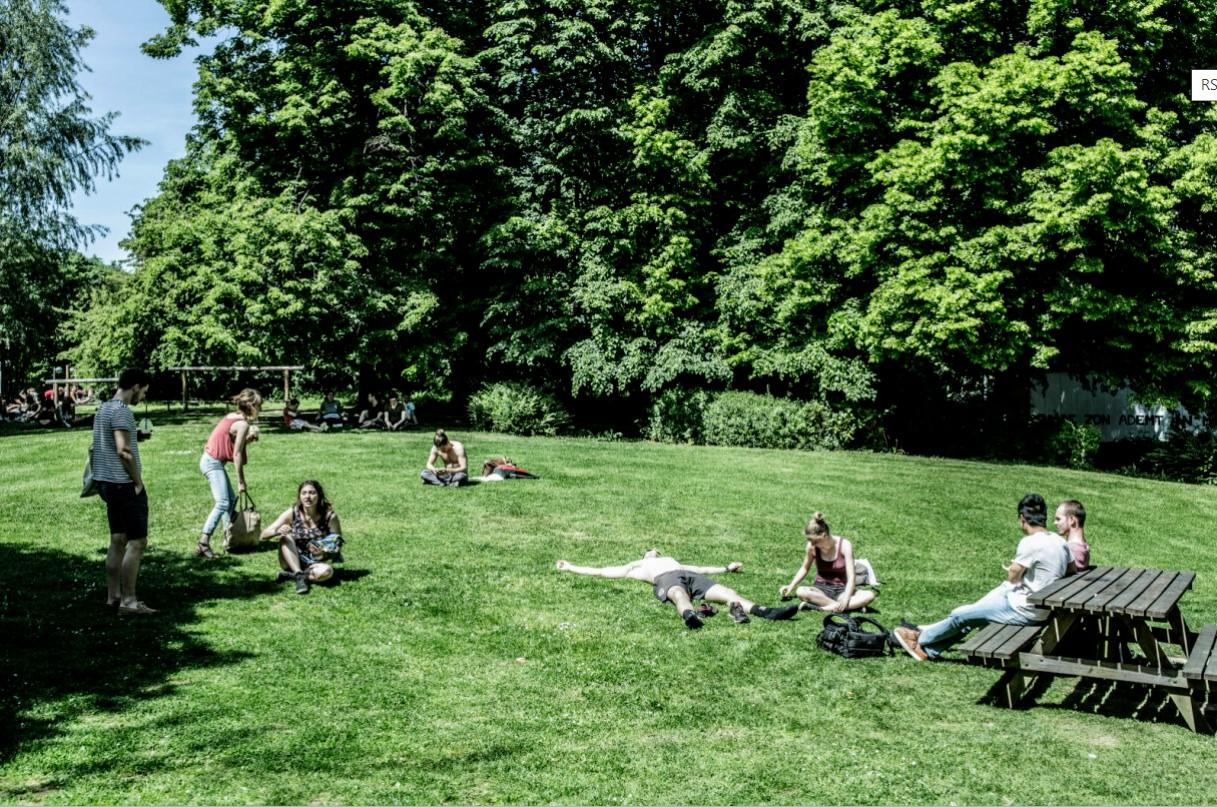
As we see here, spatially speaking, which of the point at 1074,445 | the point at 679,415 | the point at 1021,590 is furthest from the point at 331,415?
the point at 1021,590

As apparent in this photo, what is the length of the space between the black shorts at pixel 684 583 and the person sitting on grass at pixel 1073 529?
380cm

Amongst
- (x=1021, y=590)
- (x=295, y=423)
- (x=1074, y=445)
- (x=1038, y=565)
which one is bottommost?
(x=1021, y=590)

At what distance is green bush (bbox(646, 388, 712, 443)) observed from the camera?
31.9m

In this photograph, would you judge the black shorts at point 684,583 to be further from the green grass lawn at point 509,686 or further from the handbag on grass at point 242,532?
the handbag on grass at point 242,532

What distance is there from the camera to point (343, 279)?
31.1 m

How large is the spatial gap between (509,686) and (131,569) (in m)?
4.45

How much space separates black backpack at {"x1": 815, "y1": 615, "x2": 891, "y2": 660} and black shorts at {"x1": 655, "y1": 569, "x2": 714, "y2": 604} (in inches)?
73.8

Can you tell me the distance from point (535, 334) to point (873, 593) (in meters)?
23.0

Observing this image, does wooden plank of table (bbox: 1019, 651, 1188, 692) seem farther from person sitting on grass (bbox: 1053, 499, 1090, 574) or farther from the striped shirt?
the striped shirt

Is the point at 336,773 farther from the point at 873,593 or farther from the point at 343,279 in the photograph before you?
the point at 343,279

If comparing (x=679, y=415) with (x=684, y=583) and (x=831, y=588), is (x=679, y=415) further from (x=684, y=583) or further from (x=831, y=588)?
(x=831, y=588)

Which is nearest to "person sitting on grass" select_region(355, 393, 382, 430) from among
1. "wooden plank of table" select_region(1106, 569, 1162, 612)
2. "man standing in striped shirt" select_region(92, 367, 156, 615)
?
"man standing in striped shirt" select_region(92, 367, 156, 615)

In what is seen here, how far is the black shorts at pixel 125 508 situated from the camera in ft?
31.8

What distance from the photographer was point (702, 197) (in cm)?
3278
